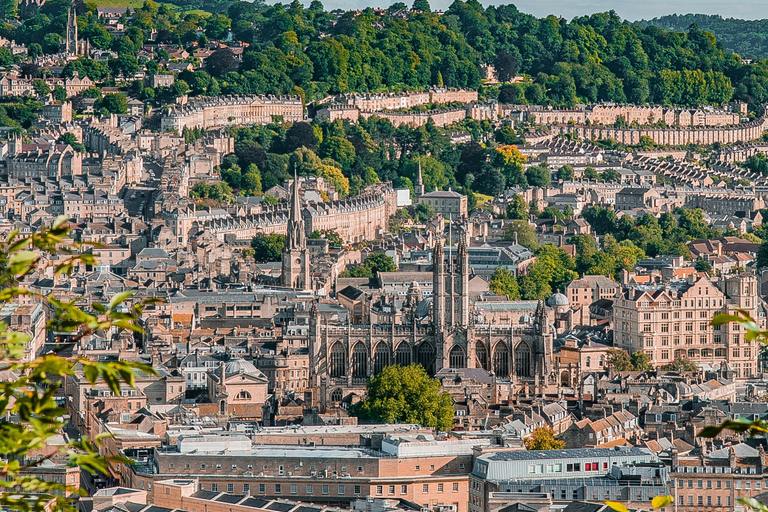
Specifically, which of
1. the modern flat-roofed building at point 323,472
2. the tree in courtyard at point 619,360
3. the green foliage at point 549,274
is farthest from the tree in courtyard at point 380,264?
the modern flat-roofed building at point 323,472

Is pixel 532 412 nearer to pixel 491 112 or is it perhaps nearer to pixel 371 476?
pixel 371 476

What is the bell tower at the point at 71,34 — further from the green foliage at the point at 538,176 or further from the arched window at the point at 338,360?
the arched window at the point at 338,360

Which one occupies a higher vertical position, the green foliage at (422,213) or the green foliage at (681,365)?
the green foliage at (422,213)

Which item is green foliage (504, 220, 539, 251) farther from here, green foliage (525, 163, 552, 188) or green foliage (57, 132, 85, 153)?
green foliage (57, 132, 85, 153)

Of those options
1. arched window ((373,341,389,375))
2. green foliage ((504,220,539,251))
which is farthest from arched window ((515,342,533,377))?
green foliage ((504,220,539,251))

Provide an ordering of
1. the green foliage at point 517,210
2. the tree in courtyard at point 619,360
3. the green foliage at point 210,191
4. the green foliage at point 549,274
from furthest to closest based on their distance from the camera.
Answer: the green foliage at point 517,210 < the green foliage at point 210,191 < the green foliage at point 549,274 < the tree in courtyard at point 619,360

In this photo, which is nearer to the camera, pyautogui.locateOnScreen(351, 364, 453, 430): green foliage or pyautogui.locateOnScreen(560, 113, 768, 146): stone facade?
pyautogui.locateOnScreen(351, 364, 453, 430): green foliage
